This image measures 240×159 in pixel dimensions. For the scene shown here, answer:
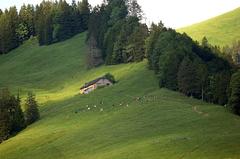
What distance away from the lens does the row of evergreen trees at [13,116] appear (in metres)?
122

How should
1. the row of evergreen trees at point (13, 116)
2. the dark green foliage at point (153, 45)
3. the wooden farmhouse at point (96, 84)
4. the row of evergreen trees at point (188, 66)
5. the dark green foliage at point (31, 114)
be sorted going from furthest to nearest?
the wooden farmhouse at point (96, 84), the dark green foliage at point (153, 45), the dark green foliage at point (31, 114), the row of evergreen trees at point (13, 116), the row of evergreen trees at point (188, 66)

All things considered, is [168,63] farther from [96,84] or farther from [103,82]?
[96,84]

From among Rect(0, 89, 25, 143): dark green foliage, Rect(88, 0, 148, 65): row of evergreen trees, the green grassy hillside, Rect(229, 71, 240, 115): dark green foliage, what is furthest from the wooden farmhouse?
Rect(229, 71, 240, 115): dark green foliage

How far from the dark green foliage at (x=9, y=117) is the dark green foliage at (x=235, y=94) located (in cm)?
4706

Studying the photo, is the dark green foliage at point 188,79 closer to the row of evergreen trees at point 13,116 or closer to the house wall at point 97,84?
the house wall at point 97,84

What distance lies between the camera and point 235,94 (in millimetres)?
101625

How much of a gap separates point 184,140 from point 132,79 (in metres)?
61.5

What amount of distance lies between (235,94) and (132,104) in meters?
22.3

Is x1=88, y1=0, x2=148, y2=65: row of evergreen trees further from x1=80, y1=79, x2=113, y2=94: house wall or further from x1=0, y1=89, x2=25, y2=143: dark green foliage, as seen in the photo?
x1=0, y1=89, x2=25, y2=143: dark green foliage

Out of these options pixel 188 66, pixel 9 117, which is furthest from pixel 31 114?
pixel 188 66

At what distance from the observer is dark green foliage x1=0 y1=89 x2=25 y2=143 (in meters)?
121

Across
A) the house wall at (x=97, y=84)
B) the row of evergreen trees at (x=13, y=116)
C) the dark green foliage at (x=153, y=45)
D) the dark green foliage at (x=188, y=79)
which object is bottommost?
the row of evergreen trees at (x=13, y=116)

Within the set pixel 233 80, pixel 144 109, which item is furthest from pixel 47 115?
pixel 233 80

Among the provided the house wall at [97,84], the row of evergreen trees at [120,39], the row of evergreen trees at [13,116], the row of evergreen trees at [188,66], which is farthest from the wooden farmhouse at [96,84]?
the row of evergreen trees at [120,39]
